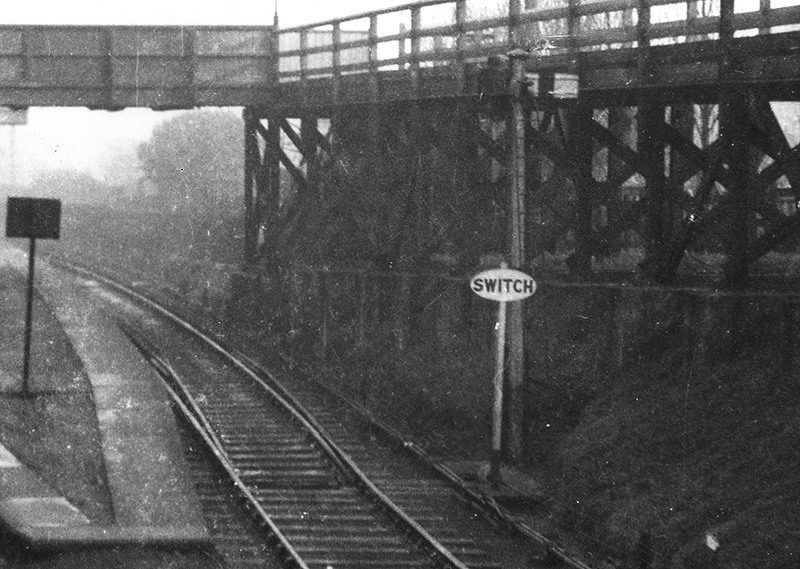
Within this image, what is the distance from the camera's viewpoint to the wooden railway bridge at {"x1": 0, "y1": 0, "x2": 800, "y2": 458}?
1416 centimetres

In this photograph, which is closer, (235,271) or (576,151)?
(576,151)

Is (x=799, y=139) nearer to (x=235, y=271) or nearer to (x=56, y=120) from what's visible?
(x=235, y=271)

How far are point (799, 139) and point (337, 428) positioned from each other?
→ 1976cm

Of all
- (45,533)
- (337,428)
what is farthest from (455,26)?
(45,533)

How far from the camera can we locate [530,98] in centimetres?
1563

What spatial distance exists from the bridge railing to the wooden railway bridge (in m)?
0.03

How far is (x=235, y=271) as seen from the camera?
2967 cm

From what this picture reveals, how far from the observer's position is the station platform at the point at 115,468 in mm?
9562

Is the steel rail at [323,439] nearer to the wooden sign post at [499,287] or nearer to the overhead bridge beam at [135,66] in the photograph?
the wooden sign post at [499,287]

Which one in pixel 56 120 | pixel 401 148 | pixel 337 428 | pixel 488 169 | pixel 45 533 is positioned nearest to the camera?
pixel 45 533

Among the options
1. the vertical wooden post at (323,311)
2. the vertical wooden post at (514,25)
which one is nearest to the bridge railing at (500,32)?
the vertical wooden post at (514,25)

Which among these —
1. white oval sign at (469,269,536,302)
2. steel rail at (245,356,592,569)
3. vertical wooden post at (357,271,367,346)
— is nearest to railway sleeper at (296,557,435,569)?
steel rail at (245,356,592,569)

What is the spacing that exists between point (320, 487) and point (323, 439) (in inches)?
68.4

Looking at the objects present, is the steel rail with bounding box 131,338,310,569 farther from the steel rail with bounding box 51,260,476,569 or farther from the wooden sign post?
the wooden sign post
